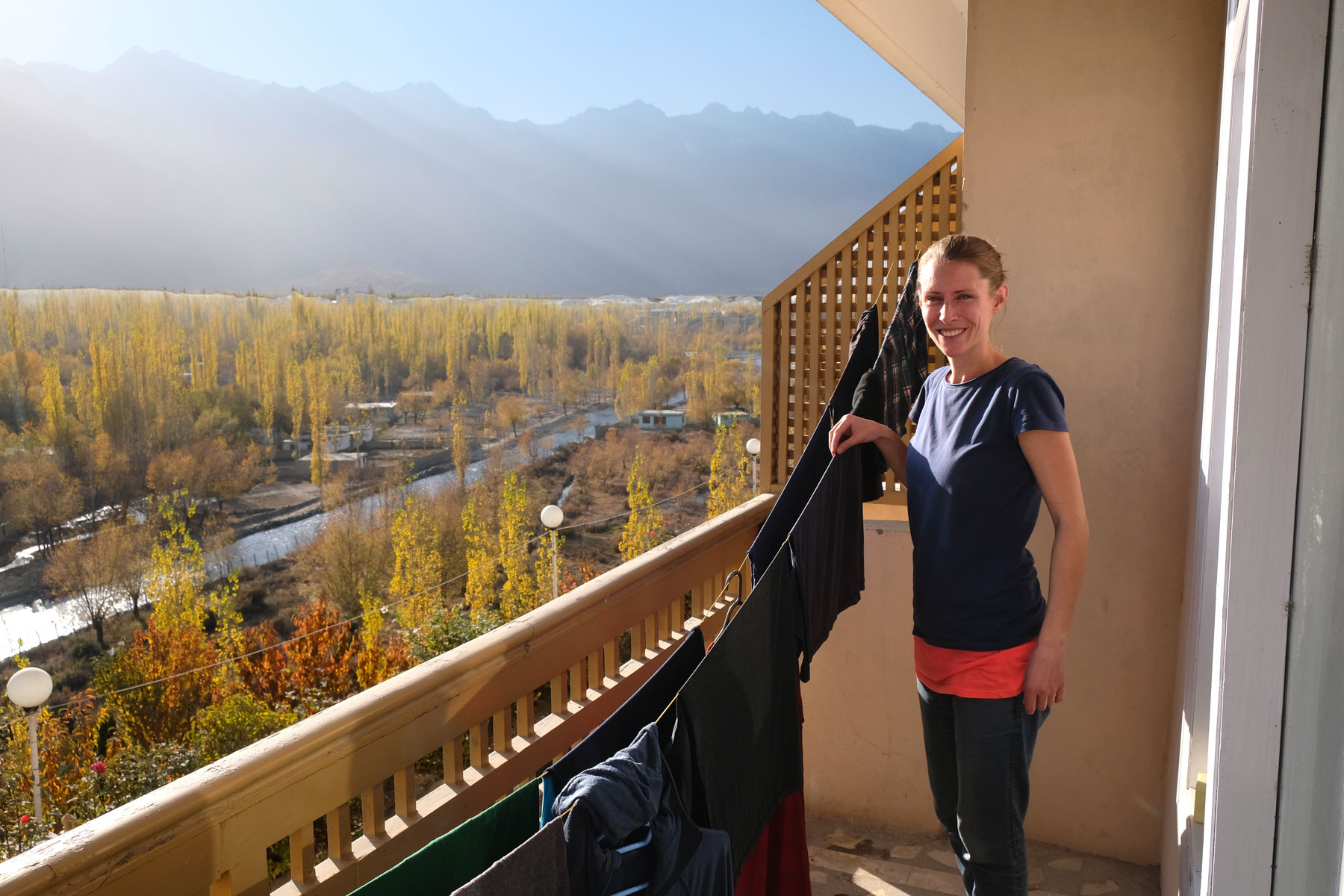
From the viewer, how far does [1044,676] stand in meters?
1.44

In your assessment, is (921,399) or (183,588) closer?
(921,399)

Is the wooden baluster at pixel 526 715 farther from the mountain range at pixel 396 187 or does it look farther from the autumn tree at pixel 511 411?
the mountain range at pixel 396 187

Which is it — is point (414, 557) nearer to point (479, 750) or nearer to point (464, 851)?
point (479, 750)

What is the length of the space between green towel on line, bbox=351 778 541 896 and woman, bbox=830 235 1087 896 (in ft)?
2.72

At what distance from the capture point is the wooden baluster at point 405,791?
1.47 metres

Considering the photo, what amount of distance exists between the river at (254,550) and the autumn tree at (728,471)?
12.1ft

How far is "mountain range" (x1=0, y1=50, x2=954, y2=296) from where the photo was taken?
2483 cm

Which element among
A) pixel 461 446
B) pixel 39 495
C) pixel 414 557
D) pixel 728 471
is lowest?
pixel 414 557

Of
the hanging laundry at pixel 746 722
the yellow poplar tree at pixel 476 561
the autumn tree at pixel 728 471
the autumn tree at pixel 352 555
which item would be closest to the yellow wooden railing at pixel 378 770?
the hanging laundry at pixel 746 722

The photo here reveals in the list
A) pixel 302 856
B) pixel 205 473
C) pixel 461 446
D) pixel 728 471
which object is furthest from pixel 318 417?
pixel 302 856

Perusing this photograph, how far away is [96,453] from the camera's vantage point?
20719mm

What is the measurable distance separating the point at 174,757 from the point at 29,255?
54.5 ft

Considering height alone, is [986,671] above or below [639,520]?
above

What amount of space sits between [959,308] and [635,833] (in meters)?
0.99
